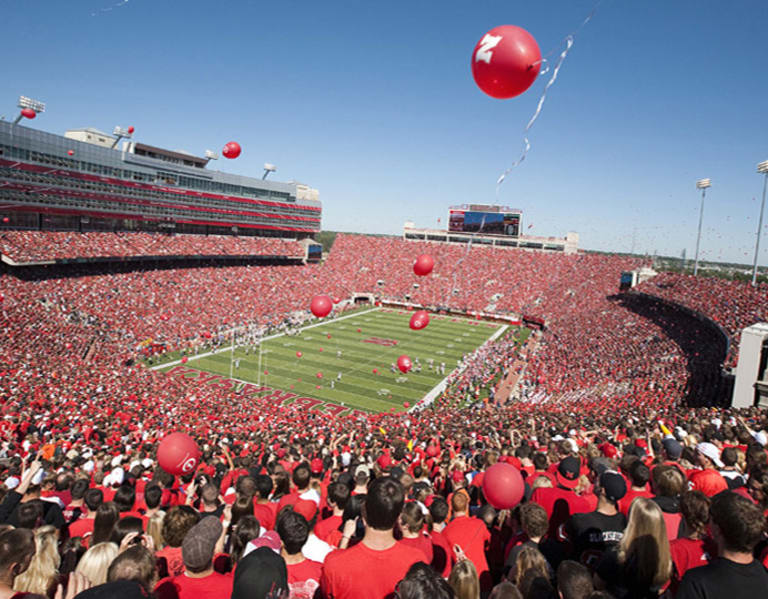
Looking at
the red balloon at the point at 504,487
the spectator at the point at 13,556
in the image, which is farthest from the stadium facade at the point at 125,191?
the red balloon at the point at 504,487

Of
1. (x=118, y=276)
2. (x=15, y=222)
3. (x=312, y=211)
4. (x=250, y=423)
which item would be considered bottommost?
(x=250, y=423)

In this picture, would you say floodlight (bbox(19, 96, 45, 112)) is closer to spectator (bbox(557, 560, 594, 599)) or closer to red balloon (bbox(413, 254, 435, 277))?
red balloon (bbox(413, 254, 435, 277))

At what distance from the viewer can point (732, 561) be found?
264 centimetres

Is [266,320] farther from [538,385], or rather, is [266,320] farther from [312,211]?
[312,211]

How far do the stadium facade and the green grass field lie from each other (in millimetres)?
19557

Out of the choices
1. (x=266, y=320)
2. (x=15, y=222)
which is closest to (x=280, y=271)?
(x=266, y=320)

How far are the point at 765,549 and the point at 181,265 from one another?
51.3 m

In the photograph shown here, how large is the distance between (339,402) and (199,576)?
2166 cm

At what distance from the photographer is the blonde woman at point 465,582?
268 cm

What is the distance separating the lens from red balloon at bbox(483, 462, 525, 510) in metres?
4.68

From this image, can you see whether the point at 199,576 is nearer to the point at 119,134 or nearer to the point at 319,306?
the point at 319,306

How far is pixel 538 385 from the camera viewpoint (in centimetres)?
2659

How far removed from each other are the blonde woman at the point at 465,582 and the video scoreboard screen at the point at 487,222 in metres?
64.4

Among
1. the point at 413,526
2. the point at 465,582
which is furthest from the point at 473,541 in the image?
the point at 465,582
